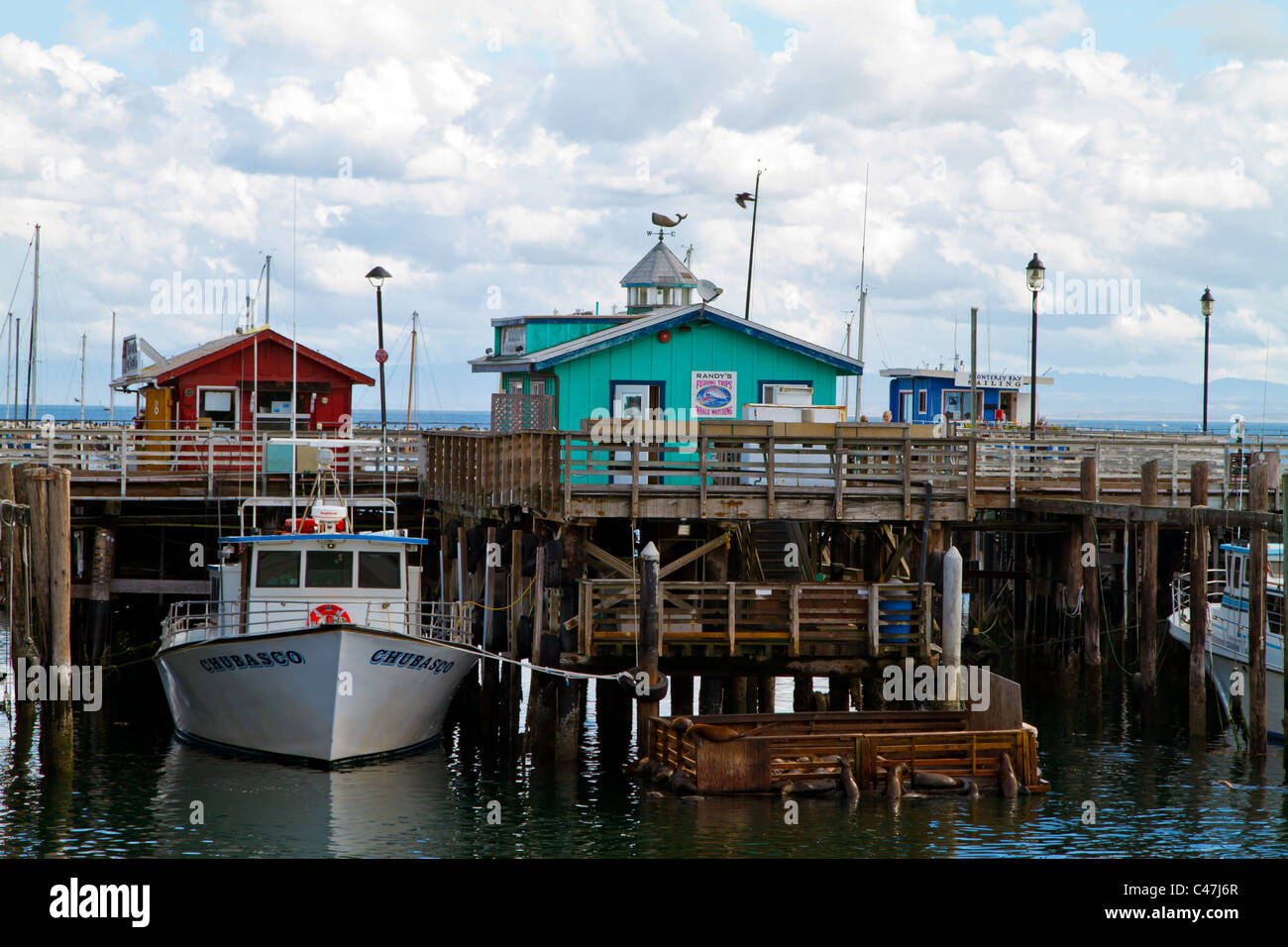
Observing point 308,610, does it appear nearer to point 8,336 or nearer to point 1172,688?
point 1172,688

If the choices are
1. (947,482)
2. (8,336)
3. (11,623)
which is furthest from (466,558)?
(8,336)

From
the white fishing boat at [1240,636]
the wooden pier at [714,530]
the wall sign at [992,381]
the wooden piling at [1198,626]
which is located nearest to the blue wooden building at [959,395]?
the wall sign at [992,381]

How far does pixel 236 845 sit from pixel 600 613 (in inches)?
252

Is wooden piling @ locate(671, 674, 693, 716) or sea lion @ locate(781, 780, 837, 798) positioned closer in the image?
sea lion @ locate(781, 780, 837, 798)

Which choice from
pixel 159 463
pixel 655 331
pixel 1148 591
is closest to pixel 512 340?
pixel 655 331

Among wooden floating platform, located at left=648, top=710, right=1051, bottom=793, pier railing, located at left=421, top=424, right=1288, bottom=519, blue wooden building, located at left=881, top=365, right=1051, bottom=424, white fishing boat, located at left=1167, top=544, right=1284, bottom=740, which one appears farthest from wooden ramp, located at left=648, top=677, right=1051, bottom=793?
blue wooden building, located at left=881, top=365, right=1051, bottom=424

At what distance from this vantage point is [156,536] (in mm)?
35469

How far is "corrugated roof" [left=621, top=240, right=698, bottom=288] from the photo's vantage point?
3758cm

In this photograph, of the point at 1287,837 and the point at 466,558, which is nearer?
the point at 1287,837

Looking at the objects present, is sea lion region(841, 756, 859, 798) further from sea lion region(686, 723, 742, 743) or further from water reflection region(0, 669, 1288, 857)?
sea lion region(686, 723, 742, 743)

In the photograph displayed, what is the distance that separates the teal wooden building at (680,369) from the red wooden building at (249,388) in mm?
13275

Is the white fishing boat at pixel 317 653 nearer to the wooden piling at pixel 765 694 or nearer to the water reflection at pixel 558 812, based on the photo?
the water reflection at pixel 558 812

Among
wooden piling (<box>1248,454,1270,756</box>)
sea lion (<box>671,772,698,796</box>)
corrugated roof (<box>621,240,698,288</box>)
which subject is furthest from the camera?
corrugated roof (<box>621,240,698,288</box>)

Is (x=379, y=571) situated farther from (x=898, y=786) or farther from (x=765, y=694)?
Result: (x=898, y=786)
